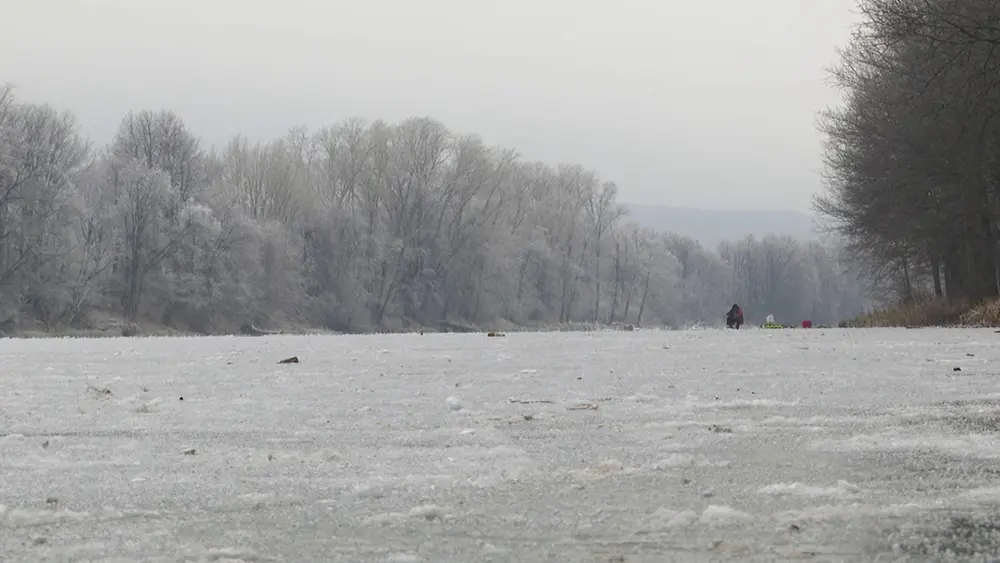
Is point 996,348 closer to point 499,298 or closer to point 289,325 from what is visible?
point 289,325

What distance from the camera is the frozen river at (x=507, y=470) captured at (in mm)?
2902

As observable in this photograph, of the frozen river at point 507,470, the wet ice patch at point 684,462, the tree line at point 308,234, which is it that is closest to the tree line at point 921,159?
the frozen river at point 507,470

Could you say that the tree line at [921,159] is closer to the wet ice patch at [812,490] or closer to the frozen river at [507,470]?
the frozen river at [507,470]

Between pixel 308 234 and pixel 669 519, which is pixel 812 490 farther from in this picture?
pixel 308 234

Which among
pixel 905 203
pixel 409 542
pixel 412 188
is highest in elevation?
pixel 412 188

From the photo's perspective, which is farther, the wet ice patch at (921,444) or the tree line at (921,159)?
the tree line at (921,159)

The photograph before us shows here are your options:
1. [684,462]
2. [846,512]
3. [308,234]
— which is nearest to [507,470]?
[684,462]

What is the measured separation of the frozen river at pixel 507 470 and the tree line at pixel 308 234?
1718 inches

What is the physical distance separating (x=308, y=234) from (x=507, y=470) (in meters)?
62.0

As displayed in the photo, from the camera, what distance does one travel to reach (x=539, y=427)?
5.66 meters

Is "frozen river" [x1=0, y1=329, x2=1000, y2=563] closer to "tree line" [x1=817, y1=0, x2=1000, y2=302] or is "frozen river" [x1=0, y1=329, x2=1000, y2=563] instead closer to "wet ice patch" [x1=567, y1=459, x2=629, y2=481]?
"wet ice patch" [x1=567, y1=459, x2=629, y2=481]

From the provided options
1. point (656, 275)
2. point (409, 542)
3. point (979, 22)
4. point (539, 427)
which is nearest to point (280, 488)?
point (409, 542)

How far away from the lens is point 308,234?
64.9 meters

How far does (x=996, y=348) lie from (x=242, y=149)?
191 ft
